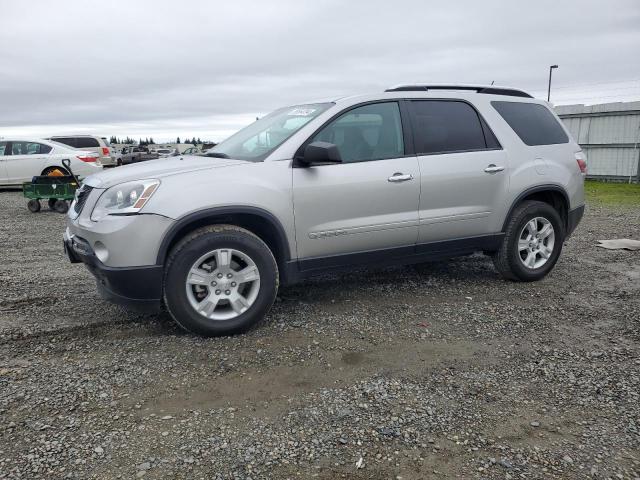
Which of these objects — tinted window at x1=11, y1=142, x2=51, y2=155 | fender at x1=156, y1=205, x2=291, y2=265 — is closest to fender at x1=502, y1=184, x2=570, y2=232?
fender at x1=156, y1=205, x2=291, y2=265

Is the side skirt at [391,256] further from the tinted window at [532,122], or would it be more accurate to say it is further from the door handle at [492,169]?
the tinted window at [532,122]

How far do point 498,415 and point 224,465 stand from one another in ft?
5.01

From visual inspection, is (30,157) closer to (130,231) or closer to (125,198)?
(125,198)

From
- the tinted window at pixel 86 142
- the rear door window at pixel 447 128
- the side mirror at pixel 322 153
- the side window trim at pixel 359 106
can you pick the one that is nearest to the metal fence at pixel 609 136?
the rear door window at pixel 447 128

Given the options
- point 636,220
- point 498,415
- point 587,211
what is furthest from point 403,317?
point 587,211

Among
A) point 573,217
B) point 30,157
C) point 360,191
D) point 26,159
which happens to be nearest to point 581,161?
point 573,217

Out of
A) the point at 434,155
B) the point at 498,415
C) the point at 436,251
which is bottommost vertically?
the point at 498,415

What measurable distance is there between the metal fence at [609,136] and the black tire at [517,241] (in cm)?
1533

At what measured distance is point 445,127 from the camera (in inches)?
196

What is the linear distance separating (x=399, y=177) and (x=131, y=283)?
2.36 metres

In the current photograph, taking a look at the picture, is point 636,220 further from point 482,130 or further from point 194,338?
point 194,338

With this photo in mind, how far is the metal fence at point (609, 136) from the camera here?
18.2 meters

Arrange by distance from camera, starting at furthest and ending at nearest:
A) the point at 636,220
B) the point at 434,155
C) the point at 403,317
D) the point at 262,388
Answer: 1. the point at 636,220
2. the point at 434,155
3. the point at 403,317
4. the point at 262,388

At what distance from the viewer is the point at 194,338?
3.99 m
